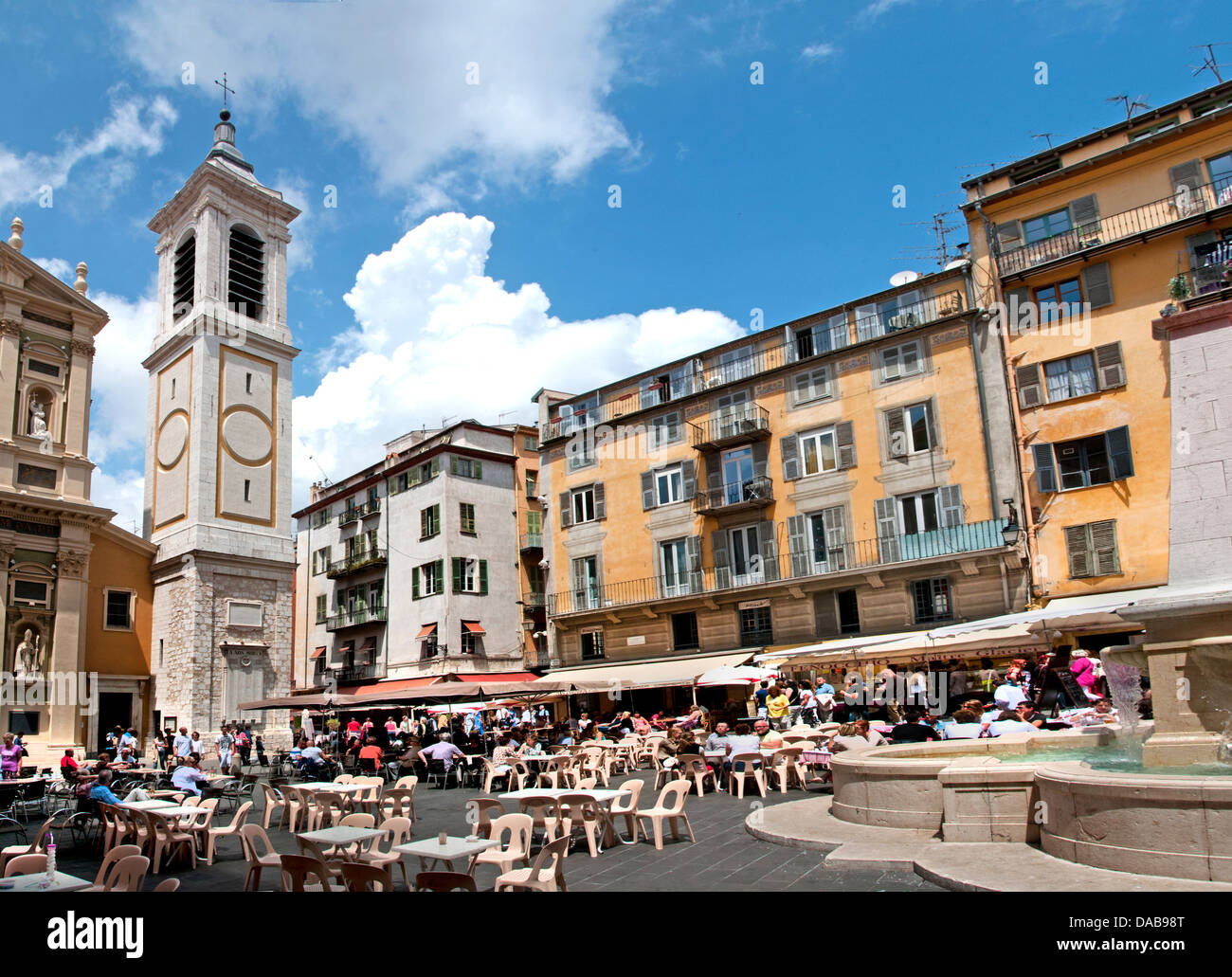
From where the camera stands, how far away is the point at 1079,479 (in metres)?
22.2

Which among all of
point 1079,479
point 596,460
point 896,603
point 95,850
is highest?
point 596,460

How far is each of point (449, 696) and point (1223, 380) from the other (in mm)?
15997

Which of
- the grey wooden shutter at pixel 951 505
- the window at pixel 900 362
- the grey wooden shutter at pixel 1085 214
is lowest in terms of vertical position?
the grey wooden shutter at pixel 951 505

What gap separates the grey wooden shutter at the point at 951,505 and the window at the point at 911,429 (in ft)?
4.48

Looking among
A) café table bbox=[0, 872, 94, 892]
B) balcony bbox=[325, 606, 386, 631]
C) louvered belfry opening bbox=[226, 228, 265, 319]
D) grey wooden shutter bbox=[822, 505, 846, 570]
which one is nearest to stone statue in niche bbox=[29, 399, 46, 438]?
louvered belfry opening bbox=[226, 228, 265, 319]

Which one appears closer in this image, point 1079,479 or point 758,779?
point 758,779

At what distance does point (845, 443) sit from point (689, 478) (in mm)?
5526

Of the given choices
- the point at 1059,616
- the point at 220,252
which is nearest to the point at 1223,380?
the point at 1059,616

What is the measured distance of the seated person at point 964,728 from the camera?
36.2ft

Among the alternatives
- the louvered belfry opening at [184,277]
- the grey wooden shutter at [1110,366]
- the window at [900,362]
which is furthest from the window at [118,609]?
→ the grey wooden shutter at [1110,366]

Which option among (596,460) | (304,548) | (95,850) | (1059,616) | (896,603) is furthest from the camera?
(304,548)

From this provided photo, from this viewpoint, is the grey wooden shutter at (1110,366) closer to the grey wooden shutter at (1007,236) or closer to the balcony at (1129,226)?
the balcony at (1129,226)

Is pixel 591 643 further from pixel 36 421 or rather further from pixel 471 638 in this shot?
pixel 36 421

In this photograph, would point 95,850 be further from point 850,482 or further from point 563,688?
point 850,482
